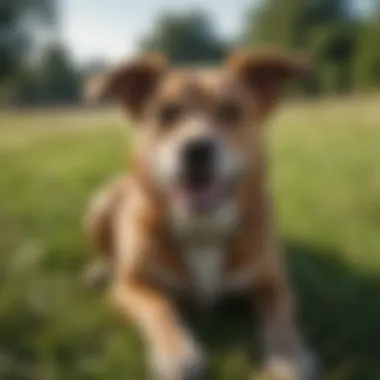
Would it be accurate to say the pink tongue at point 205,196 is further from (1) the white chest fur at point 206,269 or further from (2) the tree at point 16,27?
(2) the tree at point 16,27

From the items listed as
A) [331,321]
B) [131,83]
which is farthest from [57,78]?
[331,321]

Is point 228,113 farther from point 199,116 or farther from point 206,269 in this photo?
point 206,269

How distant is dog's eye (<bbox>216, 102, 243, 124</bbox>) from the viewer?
202 centimetres

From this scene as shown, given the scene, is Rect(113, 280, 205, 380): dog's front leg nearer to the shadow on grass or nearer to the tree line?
the shadow on grass

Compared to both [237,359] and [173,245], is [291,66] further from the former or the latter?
[237,359]

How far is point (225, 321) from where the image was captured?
6.72 feet

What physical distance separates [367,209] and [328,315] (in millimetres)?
939

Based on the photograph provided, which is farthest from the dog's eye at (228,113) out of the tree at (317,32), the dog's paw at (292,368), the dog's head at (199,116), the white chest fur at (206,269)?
the tree at (317,32)

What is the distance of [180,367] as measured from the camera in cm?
171

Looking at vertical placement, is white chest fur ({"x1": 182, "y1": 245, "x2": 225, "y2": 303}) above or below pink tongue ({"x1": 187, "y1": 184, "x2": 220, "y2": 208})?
below

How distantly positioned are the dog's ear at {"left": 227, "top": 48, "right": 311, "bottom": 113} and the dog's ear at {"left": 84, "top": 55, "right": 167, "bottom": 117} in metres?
0.21

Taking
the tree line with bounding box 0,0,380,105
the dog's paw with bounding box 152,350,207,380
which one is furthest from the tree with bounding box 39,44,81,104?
the dog's paw with bounding box 152,350,207,380

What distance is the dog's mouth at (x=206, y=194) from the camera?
2.02 m

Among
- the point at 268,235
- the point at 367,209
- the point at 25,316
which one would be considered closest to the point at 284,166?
the point at 367,209
